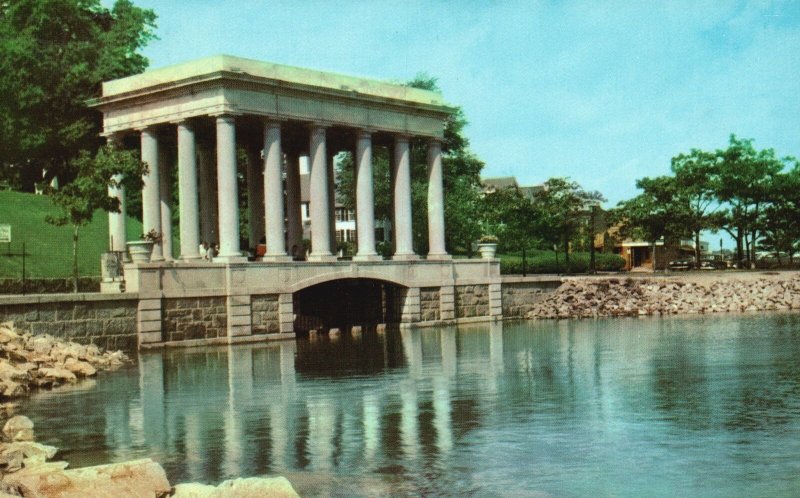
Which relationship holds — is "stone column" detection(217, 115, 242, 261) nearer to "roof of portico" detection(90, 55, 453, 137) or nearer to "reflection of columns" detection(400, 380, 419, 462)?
"roof of portico" detection(90, 55, 453, 137)

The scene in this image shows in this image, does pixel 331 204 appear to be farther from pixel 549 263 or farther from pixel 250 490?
pixel 250 490

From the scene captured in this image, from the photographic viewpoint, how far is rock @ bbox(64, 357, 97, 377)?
2647 cm

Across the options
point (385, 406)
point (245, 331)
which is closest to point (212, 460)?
point (385, 406)

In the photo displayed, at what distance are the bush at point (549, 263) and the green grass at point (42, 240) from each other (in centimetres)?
2116

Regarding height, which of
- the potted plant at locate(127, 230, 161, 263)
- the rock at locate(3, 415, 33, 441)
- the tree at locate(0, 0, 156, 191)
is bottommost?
the rock at locate(3, 415, 33, 441)

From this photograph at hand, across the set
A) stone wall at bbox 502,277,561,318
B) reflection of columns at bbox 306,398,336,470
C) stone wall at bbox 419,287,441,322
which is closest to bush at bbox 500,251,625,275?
stone wall at bbox 502,277,561,318

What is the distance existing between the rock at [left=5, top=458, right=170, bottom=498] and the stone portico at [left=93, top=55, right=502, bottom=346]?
24.5 metres

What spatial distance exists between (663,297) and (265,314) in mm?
21841

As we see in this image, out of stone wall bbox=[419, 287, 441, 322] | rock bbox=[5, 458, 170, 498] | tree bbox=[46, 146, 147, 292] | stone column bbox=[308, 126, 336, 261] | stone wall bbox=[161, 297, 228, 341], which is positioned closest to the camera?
rock bbox=[5, 458, 170, 498]

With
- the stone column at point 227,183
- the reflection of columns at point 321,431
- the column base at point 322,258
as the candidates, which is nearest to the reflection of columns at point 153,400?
the reflection of columns at point 321,431

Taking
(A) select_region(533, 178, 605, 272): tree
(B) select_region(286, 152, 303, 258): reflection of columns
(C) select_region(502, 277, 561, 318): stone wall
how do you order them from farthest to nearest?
(A) select_region(533, 178, 605, 272): tree → (C) select_region(502, 277, 561, 318): stone wall → (B) select_region(286, 152, 303, 258): reflection of columns

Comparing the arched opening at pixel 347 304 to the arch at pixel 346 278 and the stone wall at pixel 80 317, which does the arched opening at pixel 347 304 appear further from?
the stone wall at pixel 80 317

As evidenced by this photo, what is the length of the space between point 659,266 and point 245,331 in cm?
6724

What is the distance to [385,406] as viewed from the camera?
19141 mm
